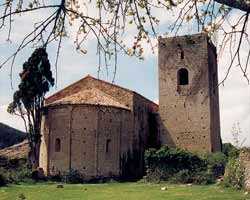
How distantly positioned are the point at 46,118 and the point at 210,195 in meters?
19.0

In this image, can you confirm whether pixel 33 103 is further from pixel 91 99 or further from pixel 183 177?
pixel 183 177

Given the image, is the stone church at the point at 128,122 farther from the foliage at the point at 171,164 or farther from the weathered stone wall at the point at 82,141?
the foliage at the point at 171,164

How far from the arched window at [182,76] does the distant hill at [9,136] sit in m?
18.5

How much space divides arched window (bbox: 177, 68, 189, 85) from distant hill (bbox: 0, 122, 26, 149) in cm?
1846

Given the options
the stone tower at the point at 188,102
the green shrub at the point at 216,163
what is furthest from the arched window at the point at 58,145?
the green shrub at the point at 216,163

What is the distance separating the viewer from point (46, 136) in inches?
1468

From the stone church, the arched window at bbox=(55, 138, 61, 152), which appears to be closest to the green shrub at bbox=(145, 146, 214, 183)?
the stone church

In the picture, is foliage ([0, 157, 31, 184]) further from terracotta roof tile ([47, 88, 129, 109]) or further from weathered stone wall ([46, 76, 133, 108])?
weathered stone wall ([46, 76, 133, 108])

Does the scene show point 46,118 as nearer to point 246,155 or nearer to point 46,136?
point 46,136

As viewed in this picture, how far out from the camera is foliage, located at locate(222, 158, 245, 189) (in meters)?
23.5

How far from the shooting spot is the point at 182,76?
4169 centimetres

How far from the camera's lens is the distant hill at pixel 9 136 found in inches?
1950

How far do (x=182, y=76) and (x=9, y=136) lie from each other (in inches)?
763

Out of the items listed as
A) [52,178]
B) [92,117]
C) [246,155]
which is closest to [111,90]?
[92,117]
